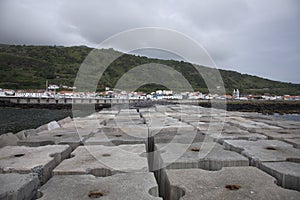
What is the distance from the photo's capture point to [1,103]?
3894 centimetres

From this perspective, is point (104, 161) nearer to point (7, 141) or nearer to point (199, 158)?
point (199, 158)

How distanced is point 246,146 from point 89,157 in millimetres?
2983

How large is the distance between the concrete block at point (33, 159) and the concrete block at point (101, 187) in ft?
1.28

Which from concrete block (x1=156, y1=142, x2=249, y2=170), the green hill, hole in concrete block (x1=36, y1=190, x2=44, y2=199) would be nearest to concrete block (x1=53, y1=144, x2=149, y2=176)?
Result: concrete block (x1=156, y1=142, x2=249, y2=170)

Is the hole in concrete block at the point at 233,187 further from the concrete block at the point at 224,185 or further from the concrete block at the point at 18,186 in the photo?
the concrete block at the point at 18,186

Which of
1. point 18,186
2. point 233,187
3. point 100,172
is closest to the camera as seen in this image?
point 18,186

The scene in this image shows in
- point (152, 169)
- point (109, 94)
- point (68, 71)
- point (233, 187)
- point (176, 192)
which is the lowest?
point (152, 169)

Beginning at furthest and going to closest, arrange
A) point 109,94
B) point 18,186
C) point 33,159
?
point 109,94 → point 33,159 → point 18,186

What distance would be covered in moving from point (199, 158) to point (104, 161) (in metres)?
1.55

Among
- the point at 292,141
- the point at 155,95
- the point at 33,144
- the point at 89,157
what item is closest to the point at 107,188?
the point at 89,157

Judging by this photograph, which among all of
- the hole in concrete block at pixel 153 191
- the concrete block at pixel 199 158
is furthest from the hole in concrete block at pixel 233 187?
the concrete block at pixel 199 158

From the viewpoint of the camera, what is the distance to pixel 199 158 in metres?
4.14

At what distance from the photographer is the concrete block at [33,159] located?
355cm

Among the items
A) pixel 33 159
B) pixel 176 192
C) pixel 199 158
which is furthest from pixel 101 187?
pixel 199 158
